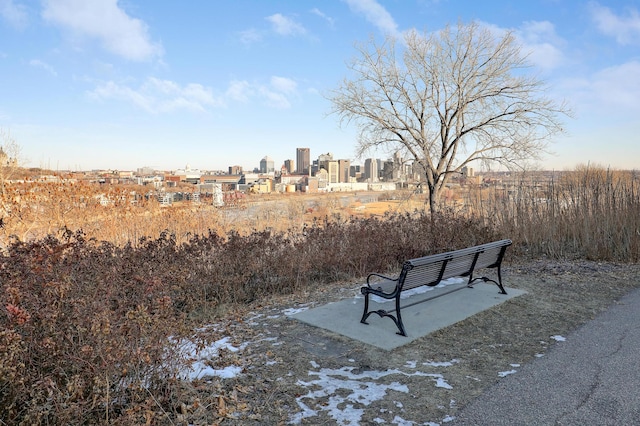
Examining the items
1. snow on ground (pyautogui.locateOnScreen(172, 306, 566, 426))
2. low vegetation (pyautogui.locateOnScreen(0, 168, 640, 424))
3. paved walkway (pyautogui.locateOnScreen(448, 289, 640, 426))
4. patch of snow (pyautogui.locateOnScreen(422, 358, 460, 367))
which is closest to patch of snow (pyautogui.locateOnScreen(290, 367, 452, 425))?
snow on ground (pyautogui.locateOnScreen(172, 306, 566, 426))

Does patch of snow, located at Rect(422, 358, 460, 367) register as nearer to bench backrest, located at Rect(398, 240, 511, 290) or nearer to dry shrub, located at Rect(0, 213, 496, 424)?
bench backrest, located at Rect(398, 240, 511, 290)

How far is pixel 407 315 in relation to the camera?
5.12m

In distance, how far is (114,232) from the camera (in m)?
9.80

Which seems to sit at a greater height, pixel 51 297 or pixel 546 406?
pixel 51 297

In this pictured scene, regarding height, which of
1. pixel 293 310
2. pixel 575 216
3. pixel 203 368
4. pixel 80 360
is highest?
pixel 575 216

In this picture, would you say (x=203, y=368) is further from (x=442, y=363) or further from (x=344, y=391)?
(x=442, y=363)

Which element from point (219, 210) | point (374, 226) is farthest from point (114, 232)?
point (374, 226)

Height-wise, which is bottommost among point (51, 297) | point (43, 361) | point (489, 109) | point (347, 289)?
point (347, 289)

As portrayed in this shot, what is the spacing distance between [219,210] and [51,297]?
8646 millimetres

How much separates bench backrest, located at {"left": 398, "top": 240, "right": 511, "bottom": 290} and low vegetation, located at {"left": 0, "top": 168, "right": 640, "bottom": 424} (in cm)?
221

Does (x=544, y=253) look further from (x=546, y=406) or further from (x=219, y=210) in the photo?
(x=219, y=210)

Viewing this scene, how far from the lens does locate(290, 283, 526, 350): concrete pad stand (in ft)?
14.7

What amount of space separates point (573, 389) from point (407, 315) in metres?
2.00

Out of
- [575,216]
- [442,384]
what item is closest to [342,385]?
[442,384]
